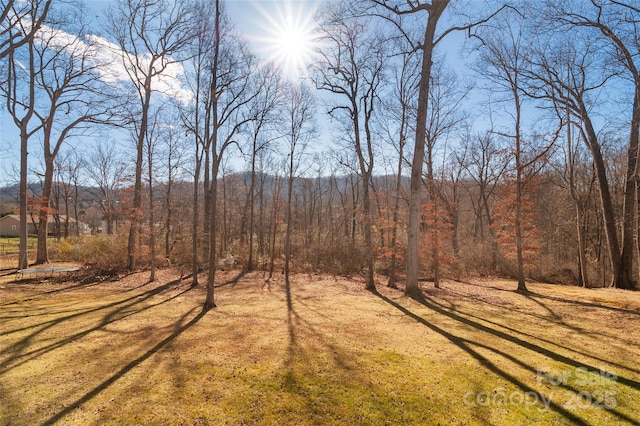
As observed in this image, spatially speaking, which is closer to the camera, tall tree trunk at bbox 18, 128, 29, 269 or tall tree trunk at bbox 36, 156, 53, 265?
tall tree trunk at bbox 18, 128, 29, 269

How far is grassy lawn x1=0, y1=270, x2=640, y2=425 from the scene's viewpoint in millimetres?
3244

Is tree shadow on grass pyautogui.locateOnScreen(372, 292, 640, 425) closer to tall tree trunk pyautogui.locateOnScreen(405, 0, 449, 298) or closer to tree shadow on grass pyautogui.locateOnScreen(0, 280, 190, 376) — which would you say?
tall tree trunk pyautogui.locateOnScreen(405, 0, 449, 298)

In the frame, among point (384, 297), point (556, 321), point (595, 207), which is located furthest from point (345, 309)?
point (595, 207)

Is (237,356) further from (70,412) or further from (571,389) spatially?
(571,389)

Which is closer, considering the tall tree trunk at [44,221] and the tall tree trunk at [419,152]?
the tall tree trunk at [419,152]

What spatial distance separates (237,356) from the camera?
4789 millimetres

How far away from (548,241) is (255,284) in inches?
979

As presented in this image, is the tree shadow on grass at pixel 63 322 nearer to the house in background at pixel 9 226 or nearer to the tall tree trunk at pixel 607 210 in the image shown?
the tall tree trunk at pixel 607 210

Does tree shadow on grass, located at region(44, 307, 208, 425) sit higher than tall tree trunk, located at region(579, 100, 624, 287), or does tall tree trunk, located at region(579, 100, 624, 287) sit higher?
tall tree trunk, located at region(579, 100, 624, 287)

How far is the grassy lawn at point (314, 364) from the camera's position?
10.6 feet

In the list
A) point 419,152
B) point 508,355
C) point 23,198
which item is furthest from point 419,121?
point 23,198

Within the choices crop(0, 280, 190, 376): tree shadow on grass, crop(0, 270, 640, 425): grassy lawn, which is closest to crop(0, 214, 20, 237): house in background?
crop(0, 270, 640, 425): grassy lawn

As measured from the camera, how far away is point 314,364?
4.48m

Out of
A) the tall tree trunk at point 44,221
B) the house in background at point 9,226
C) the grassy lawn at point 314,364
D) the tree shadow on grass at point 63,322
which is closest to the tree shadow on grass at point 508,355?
the grassy lawn at point 314,364
